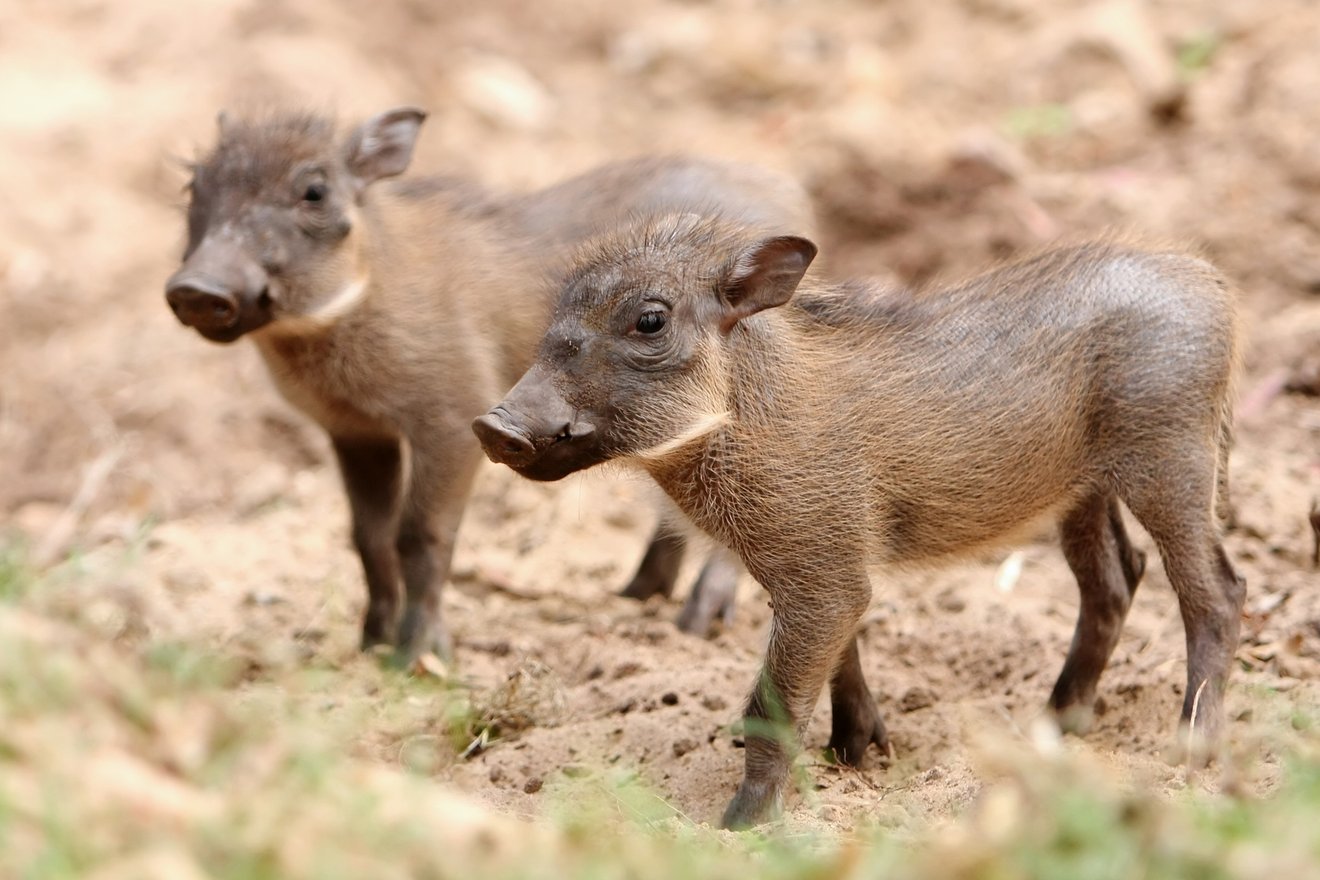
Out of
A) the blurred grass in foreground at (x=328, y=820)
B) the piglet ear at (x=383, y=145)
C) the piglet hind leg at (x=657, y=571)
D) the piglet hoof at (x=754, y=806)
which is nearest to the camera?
the blurred grass in foreground at (x=328, y=820)

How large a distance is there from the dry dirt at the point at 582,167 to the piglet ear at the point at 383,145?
64 centimetres

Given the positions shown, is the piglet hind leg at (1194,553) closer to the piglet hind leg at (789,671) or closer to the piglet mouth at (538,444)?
the piglet hind leg at (789,671)

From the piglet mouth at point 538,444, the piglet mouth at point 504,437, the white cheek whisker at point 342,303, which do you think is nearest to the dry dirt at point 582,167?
the piglet mouth at point 538,444

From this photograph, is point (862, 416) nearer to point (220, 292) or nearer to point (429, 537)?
point (429, 537)

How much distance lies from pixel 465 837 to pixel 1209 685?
2209 mm

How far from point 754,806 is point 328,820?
160 cm

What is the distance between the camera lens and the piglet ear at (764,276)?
3.87 meters

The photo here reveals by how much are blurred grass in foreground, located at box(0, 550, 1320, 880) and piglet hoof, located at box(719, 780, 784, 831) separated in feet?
3.04

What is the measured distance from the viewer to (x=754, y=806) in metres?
3.82

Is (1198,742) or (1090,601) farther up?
(1198,742)

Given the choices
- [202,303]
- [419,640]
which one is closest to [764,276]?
[202,303]

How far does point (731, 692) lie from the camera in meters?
4.60

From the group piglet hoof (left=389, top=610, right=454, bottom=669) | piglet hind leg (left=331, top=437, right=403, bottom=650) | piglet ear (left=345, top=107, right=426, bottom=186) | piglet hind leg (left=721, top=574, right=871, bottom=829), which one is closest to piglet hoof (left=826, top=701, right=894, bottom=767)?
piglet hind leg (left=721, top=574, right=871, bottom=829)

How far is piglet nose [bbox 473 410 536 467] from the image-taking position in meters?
3.67
